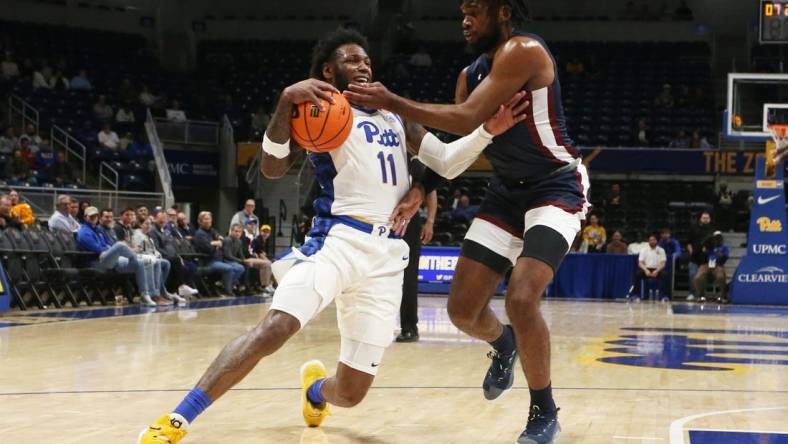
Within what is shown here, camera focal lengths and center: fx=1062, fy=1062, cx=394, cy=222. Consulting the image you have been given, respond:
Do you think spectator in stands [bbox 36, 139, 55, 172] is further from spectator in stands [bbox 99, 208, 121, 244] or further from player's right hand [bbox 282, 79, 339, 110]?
player's right hand [bbox 282, 79, 339, 110]

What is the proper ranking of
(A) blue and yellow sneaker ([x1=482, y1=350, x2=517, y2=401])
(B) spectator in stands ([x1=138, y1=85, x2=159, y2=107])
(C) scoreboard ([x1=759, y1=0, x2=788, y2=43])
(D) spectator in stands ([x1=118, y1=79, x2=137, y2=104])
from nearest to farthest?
1. (A) blue and yellow sneaker ([x1=482, y1=350, x2=517, y2=401])
2. (C) scoreboard ([x1=759, y1=0, x2=788, y2=43])
3. (D) spectator in stands ([x1=118, y1=79, x2=137, y2=104])
4. (B) spectator in stands ([x1=138, y1=85, x2=159, y2=107])

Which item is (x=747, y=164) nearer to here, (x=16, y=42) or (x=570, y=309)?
(x=570, y=309)

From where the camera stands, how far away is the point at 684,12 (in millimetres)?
30844

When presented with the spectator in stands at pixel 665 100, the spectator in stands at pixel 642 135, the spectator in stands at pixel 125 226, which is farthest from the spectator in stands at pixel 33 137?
the spectator in stands at pixel 665 100

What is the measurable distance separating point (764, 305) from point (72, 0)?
808 inches

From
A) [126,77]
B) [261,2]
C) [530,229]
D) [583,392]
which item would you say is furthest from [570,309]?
[261,2]

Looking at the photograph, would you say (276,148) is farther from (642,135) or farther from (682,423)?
(642,135)

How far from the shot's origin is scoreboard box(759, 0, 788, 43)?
56.0ft

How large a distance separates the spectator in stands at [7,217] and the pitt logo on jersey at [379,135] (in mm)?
9723

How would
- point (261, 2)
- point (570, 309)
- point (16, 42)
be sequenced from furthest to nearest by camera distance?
point (261, 2) → point (16, 42) → point (570, 309)

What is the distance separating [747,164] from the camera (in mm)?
23797

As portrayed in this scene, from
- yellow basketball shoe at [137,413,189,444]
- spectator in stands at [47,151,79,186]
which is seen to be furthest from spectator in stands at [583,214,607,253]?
yellow basketball shoe at [137,413,189,444]

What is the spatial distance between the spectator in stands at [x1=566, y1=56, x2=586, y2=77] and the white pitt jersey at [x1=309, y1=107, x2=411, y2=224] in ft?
81.7

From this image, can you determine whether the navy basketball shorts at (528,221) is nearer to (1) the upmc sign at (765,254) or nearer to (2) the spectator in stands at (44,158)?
(1) the upmc sign at (765,254)
